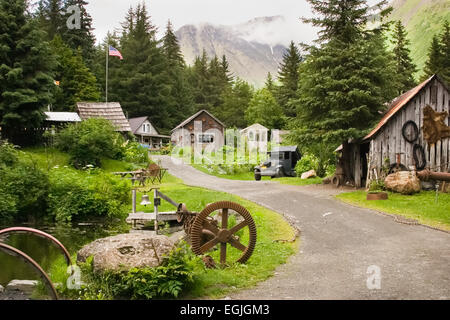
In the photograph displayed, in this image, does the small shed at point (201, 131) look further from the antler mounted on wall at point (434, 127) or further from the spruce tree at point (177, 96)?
the antler mounted on wall at point (434, 127)

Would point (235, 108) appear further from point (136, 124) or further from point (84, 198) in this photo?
point (84, 198)

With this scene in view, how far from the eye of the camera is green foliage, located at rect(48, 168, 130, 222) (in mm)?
19391

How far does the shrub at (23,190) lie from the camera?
1843 cm

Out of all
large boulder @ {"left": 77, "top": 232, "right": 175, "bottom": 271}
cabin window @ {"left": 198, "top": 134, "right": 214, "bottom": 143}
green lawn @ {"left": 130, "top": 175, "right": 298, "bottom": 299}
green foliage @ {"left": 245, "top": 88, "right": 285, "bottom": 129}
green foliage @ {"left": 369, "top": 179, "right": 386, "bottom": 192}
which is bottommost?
green lawn @ {"left": 130, "top": 175, "right": 298, "bottom": 299}

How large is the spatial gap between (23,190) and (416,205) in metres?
18.2

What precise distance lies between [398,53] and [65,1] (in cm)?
5000

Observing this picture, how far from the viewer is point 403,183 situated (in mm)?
19109

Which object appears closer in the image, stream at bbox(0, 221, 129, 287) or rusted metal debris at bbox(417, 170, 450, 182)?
rusted metal debris at bbox(417, 170, 450, 182)

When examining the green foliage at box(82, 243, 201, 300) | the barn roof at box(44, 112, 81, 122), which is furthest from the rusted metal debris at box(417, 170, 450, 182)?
the barn roof at box(44, 112, 81, 122)

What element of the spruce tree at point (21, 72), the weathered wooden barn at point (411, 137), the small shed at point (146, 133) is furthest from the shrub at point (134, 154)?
the weathered wooden barn at point (411, 137)

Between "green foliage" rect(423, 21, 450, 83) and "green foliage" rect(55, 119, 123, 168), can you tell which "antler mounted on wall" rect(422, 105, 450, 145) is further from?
"green foliage" rect(423, 21, 450, 83)

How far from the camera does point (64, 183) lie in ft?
66.4

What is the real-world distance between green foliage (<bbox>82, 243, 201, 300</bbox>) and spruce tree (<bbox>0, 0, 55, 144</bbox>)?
30.5m

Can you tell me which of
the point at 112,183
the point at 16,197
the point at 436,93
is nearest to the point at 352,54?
the point at 436,93
